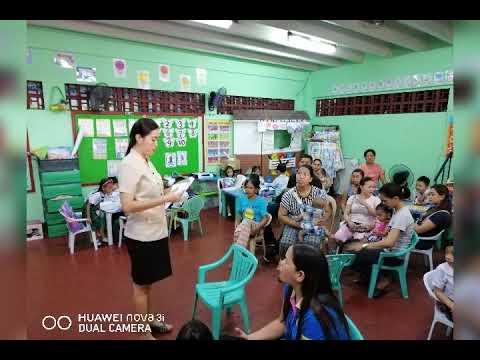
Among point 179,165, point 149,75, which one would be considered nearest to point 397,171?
point 179,165

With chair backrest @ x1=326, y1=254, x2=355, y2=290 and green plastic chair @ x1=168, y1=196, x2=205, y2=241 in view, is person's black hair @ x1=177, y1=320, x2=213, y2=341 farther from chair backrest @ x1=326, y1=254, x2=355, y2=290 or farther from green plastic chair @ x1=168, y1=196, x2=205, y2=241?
green plastic chair @ x1=168, y1=196, x2=205, y2=241

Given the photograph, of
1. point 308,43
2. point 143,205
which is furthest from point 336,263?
→ point 308,43

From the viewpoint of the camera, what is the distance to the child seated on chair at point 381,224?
111 inches

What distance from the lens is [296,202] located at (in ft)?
8.27

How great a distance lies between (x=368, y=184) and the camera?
3.04m

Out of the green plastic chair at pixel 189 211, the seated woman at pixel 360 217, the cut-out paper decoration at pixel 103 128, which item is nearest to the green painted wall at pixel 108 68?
the cut-out paper decoration at pixel 103 128

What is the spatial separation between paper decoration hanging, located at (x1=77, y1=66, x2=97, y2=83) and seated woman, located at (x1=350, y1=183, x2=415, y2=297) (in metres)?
4.12

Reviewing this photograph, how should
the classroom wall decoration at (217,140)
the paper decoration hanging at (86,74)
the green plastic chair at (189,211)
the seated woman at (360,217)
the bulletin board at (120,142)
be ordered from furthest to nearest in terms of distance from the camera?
the classroom wall decoration at (217,140)
the bulletin board at (120,142)
the paper decoration hanging at (86,74)
the green plastic chair at (189,211)
the seated woman at (360,217)

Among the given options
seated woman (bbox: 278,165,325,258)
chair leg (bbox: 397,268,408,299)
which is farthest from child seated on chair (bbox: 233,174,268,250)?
chair leg (bbox: 397,268,408,299)

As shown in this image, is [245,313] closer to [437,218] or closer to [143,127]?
[143,127]

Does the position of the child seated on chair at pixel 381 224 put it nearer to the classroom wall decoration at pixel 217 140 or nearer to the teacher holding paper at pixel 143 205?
the teacher holding paper at pixel 143 205

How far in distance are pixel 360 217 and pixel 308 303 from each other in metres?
2.07
